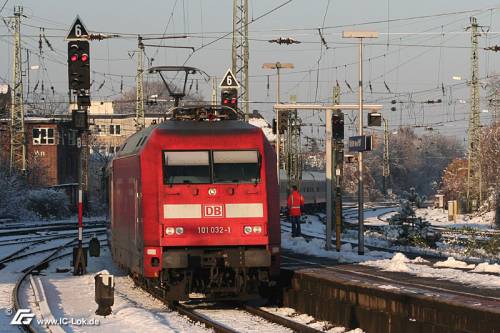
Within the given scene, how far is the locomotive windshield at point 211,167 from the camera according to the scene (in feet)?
55.2

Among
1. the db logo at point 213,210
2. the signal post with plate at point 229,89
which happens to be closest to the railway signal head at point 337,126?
the signal post with plate at point 229,89

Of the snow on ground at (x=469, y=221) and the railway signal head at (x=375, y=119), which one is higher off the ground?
the railway signal head at (x=375, y=119)

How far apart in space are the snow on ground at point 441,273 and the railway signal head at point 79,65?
25.1ft

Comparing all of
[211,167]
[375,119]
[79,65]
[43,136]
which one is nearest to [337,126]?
[375,119]

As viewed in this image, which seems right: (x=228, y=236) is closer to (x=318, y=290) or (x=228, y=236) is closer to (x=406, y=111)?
(x=318, y=290)

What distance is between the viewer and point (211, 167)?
1694cm

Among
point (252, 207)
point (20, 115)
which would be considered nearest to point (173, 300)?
point (252, 207)

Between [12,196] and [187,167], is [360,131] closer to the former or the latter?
[187,167]

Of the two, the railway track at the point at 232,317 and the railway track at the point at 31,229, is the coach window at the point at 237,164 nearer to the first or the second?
the railway track at the point at 232,317

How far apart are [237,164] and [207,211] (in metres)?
1.02

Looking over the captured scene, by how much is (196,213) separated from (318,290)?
2.44 metres

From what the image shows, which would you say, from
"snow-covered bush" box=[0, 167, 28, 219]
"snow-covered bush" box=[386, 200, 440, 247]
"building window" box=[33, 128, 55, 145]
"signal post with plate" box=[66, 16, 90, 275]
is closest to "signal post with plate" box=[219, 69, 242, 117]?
"snow-covered bush" box=[386, 200, 440, 247]

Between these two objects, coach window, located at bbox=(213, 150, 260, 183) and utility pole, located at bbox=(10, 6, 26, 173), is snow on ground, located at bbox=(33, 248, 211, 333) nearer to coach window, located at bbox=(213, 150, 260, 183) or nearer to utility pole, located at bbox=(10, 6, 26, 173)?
coach window, located at bbox=(213, 150, 260, 183)

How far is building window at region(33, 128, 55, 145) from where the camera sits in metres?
83.9
